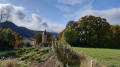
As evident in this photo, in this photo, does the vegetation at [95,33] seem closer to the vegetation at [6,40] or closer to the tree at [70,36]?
the tree at [70,36]

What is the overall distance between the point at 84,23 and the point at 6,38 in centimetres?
2278

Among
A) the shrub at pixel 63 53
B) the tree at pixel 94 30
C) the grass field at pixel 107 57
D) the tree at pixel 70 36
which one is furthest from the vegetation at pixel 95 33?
the shrub at pixel 63 53

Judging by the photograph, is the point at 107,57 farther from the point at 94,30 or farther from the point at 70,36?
the point at 94,30

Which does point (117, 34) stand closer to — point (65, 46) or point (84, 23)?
point (84, 23)

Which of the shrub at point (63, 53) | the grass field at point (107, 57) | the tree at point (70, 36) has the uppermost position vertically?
the tree at point (70, 36)

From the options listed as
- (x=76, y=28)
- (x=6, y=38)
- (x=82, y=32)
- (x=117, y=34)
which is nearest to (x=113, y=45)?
(x=117, y=34)

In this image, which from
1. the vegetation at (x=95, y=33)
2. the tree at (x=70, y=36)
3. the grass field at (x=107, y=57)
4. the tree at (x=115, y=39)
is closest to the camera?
the grass field at (x=107, y=57)

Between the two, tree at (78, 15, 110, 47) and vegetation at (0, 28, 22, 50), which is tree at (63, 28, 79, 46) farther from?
vegetation at (0, 28, 22, 50)

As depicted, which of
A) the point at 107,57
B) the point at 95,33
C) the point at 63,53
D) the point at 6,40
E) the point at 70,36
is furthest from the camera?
the point at 95,33

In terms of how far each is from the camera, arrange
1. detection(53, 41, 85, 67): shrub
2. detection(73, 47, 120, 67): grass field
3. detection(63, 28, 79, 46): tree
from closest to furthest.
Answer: detection(73, 47, 120, 67): grass field → detection(53, 41, 85, 67): shrub → detection(63, 28, 79, 46): tree

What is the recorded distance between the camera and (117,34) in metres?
35.8

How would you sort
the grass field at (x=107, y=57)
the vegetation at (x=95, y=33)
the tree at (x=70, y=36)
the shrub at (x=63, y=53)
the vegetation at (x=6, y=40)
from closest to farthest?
the grass field at (x=107, y=57) → the shrub at (x=63, y=53) → the vegetation at (x=6, y=40) → the tree at (x=70, y=36) → the vegetation at (x=95, y=33)

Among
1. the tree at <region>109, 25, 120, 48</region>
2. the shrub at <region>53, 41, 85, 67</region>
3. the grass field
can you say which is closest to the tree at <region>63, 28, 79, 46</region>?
the tree at <region>109, 25, 120, 48</region>

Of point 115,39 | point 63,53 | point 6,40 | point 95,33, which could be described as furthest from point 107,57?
point 115,39
